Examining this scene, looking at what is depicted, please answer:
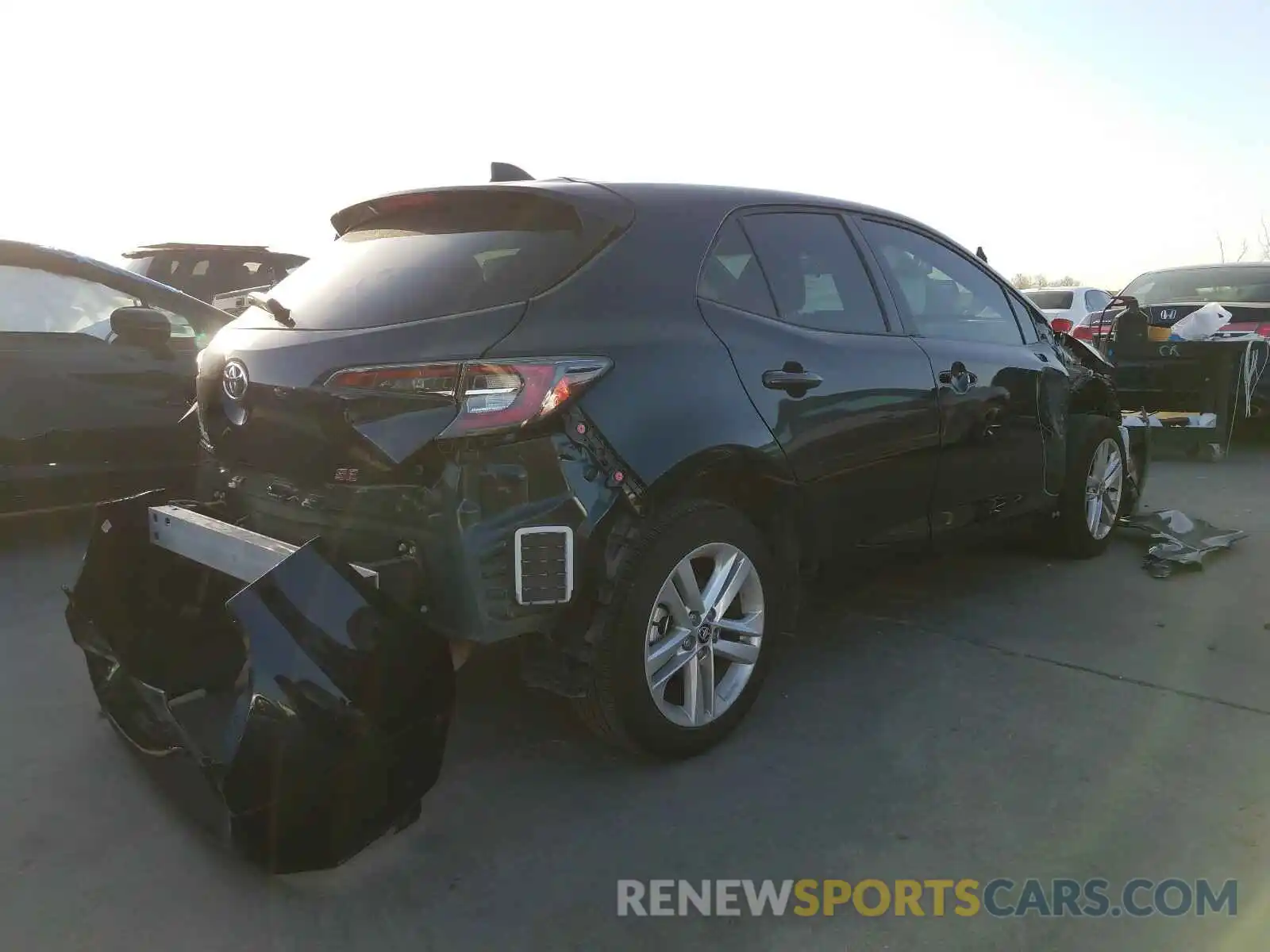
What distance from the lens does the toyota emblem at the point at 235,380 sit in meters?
2.81

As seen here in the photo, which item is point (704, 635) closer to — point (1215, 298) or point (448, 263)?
point (448, 263)

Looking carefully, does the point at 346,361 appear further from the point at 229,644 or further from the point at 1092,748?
the point at 1092,748

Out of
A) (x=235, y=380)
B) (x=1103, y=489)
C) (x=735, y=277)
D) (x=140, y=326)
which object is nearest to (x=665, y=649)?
(x=735, y=277)

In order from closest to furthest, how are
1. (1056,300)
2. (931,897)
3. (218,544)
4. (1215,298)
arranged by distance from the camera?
(931,897), (218,544), (1215,298), (1056,300)

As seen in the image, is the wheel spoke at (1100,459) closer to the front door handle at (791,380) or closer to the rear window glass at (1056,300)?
the front door handle at (791,380)

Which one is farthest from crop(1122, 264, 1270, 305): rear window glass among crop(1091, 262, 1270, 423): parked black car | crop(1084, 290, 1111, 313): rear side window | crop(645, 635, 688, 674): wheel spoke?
crop(645, 635, 688, 674): wheel spoke

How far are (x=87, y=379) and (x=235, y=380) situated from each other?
2978 millimetres

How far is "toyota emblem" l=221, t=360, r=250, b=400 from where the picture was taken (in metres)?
2.81

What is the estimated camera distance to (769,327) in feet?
10.4

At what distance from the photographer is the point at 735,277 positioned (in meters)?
3.16

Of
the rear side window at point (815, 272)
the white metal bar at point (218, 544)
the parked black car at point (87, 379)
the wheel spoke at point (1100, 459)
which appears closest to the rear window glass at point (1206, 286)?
the wheel spoke at point (1100, 459)

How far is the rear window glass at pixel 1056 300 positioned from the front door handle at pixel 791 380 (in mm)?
15918

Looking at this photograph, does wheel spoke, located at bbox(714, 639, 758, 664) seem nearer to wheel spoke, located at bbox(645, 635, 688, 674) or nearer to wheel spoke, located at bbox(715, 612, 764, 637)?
wheel spoke, located at bbox(715, 612, 764, 637)

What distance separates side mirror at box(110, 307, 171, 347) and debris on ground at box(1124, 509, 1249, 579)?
5359 mm
